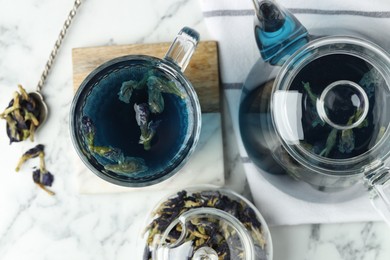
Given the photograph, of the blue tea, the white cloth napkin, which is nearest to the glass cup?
the blue tea

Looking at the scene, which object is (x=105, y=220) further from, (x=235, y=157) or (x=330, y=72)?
(x=330, y=72)

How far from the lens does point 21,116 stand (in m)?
0.79

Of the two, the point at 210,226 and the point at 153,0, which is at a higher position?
the point at 153,0

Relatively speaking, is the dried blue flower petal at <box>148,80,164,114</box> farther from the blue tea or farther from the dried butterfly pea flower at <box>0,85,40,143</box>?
the dried butterfly pea flower at <box>0,85,40,143</box>

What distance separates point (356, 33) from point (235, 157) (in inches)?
8.1

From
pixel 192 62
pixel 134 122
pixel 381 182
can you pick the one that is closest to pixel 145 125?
pixel 134 122

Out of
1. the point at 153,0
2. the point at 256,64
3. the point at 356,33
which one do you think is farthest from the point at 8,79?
the point at 356,33

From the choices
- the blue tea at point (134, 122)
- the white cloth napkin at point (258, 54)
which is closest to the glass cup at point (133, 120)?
the blue tea at point (134, 122)

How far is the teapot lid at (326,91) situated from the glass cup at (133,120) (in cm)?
13

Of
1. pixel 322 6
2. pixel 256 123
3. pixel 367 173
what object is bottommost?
pixel 367 173

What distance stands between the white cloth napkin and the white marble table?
2cm

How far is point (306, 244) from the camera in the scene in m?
0.81

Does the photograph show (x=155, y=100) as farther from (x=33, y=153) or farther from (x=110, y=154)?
(x=33, y=153)

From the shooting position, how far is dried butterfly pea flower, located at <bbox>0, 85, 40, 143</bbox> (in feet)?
2.57
